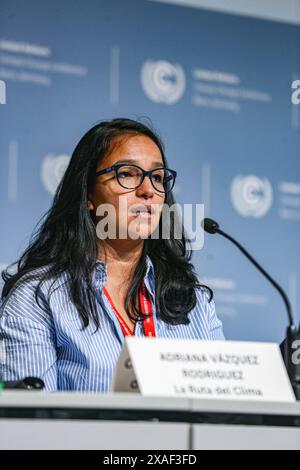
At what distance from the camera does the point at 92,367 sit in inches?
84.2

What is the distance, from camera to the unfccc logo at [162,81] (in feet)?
10.4

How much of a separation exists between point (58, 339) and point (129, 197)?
1.41ft

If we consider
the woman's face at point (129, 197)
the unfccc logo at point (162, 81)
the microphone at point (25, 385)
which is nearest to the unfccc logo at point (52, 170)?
the unfccc logo at point (162, 81)

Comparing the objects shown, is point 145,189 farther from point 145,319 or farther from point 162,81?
point 162,81

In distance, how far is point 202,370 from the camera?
1553 millimetres

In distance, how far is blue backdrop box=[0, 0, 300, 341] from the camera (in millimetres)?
3004

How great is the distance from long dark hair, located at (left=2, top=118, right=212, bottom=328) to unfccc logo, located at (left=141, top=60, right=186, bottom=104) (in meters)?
0.65

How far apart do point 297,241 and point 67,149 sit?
0.88 m

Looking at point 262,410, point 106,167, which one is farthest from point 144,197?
point 262,410

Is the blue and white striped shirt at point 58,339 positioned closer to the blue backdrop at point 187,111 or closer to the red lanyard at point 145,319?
the red lanyard at point 145,319

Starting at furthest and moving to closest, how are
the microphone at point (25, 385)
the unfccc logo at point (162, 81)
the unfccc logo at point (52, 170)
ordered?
the unfccc logo at point (162, 81)
the unfccc logo at point (52, 170)
the microphone at point (25, 385)

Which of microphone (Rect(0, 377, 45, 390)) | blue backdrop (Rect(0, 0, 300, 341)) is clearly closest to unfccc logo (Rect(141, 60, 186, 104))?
blue backdrop (Rect(0, 0, 300, 341))

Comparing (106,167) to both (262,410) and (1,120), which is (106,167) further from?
(262,410)

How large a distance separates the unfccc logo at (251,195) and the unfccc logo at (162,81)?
36cm
